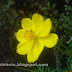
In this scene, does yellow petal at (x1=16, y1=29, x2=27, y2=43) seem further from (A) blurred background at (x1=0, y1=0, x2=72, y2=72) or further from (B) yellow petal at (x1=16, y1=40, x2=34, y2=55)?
(A) blurred background at (x1=0, y1=0, x2=72, y2=72)

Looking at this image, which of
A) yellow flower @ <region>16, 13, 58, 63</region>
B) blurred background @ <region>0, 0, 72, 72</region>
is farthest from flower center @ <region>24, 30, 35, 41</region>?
blurred background @ <region>0, 0, 72, 72</region>

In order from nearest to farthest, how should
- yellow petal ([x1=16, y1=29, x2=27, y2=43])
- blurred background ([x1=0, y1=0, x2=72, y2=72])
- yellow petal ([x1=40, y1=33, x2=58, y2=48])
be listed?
yellow petal ([x1=40, y1=33, x2=58, y2=48]) < yellow petal ([x1=16, y1=29, x2=27, y2=43]) < blurred background ([x1=0, y1=0, x2=72, y2=72])

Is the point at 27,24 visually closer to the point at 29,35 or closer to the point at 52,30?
the point at 29,35

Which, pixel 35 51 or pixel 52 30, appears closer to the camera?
pixel 35 51

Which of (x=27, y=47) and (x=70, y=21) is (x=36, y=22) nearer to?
(x=27, y=47)

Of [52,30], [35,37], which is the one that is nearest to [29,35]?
[35,37]

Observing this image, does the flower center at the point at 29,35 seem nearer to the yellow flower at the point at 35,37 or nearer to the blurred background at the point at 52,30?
the yellow flower at the point at 35,37

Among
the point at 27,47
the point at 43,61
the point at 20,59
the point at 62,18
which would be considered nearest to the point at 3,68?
the point at 20,59
